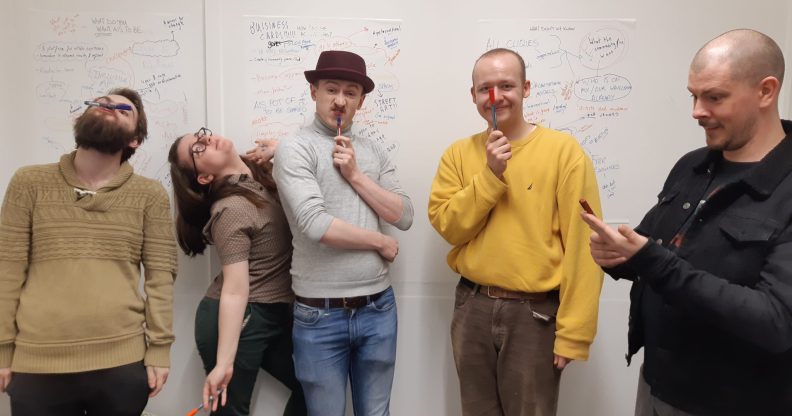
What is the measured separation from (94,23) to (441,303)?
6.07ft

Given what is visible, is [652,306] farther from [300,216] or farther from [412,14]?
[412,14]

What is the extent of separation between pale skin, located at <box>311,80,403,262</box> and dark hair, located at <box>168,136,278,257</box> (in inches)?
15.1

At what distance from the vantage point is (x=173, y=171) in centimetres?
178

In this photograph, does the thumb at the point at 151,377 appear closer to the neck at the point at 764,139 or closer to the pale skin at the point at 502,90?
the pale skin at the point at 502,90

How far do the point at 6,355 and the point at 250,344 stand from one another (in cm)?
69

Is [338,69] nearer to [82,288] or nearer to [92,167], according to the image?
[92,167]

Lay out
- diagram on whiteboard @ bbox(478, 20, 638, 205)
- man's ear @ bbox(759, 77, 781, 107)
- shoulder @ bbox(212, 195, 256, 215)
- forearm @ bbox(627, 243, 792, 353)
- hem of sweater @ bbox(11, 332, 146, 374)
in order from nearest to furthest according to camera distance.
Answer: forearm @ bbox(627, 243, 792, 353) < man's ear @ bbox(759, 77, 781, 107) < hem of sweater @ bbox(11, 332, 146, 374) < shoulder @ bbox(212, 195, 256, 215) < diagram on whiteboard @ bbox(478, 20, 638, 205)

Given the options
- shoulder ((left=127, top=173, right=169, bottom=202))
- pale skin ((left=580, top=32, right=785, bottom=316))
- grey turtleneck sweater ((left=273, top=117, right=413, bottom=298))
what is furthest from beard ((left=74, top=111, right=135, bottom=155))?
pale skin ((left=580, top=32, right=785, bottom=316))

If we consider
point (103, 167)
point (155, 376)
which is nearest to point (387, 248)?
point (155, 376)

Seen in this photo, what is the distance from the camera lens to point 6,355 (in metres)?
1.36


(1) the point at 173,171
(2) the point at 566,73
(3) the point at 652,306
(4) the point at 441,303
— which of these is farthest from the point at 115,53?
(3) the point at 652,306

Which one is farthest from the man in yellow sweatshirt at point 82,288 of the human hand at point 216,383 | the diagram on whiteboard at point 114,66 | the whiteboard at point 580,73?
the whiteboard at point 580,73

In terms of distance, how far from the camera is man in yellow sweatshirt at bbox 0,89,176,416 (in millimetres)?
1329

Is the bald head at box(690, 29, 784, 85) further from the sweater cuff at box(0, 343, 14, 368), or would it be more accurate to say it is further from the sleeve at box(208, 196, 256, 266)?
the sweater cuff at box(0, 343, 14, 368)
